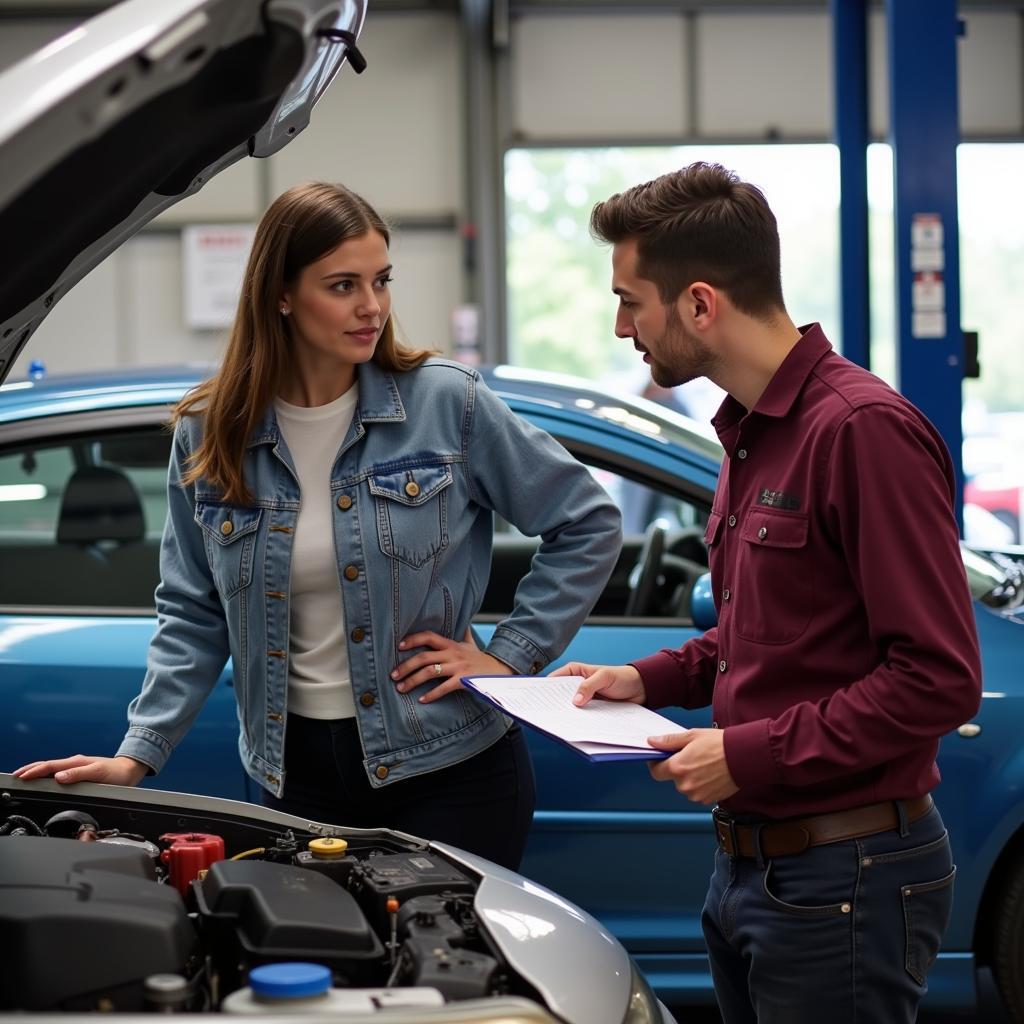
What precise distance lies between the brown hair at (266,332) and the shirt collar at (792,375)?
76cm

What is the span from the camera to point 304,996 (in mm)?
1295

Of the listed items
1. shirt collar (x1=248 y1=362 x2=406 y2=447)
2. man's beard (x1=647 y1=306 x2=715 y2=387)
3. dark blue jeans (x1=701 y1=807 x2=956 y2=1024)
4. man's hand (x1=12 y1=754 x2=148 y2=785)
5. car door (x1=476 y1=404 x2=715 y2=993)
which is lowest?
car door (x1=476 y1=404 x2=715 y2=993)

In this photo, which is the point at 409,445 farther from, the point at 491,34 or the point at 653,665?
the point at 491,34

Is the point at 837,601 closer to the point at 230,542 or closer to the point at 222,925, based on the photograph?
the point at 222,925

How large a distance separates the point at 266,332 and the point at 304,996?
1.22m

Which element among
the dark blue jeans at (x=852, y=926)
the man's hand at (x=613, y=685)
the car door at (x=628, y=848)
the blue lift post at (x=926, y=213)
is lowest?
the car door at (x=628, y=848)

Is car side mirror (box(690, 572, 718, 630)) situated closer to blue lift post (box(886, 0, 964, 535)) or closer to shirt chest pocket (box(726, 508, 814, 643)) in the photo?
shirt chest pocket (box(726, 508, 814, 643))

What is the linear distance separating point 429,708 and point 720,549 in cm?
60

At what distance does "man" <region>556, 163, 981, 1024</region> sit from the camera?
1.54 m

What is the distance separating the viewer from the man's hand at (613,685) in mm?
1938

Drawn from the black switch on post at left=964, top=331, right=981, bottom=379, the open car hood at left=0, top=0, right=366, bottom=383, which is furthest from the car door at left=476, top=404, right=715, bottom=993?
the black switch on post at left=964, top=331, right=981, bottom=379

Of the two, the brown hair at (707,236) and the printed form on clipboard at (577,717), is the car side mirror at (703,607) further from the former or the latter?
the brown hair at (707,236)

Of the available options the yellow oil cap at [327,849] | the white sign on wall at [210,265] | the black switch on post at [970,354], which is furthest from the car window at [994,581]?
the white sign on wall at [210,265]

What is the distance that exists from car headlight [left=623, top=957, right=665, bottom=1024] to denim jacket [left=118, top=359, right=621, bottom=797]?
59 centimetres
